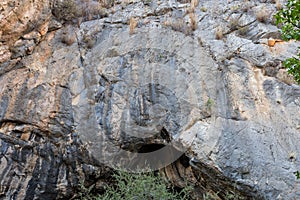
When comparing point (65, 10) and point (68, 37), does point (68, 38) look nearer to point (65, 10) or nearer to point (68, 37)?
point (68, 37)

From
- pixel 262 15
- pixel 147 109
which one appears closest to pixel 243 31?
pixel 262 15

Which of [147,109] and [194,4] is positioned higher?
[194,4]

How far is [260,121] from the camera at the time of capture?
15.9 feet

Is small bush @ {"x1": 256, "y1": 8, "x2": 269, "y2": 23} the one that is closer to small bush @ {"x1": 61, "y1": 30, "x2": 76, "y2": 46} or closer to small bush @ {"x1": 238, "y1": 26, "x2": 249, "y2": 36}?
small bush @ {"x1": 238, "y1": 26, "x2": 249, "y2": 36}

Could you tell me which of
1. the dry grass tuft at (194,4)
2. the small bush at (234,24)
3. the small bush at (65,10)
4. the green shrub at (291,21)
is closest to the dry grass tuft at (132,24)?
the small bush at (65,10)

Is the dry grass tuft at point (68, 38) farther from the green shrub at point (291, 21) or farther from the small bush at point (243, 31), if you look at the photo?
the green shrub at point (291, 21)

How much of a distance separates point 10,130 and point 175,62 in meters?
3.20

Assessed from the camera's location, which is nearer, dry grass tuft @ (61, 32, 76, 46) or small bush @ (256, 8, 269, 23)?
dry grass tuft @ (61, 32, 76, 46)

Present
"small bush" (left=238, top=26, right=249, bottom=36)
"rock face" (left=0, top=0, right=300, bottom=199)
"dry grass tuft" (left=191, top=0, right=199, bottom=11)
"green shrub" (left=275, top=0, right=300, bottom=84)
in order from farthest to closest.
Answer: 1. "dry grass tuft" (left=191, top=0, right=199, bottom=11)
2. "small bush" (left=238, top=26, right=249, bottom=36)
3. "rock face" (left=0, top=0, right=300, bottom=199)
4. "green shrub" (left=275, top=0, right=300, bottom=84)

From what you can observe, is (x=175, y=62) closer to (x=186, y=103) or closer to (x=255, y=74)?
(x=186, y=103)

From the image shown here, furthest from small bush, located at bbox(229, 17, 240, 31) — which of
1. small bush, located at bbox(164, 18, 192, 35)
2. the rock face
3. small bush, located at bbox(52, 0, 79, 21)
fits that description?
small bush, located at bbox(52, 0, 79, 21)

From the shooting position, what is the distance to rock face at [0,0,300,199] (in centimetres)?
463

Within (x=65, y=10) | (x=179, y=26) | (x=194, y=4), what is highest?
(x=65, y=10)

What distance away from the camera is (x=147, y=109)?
5234mm
